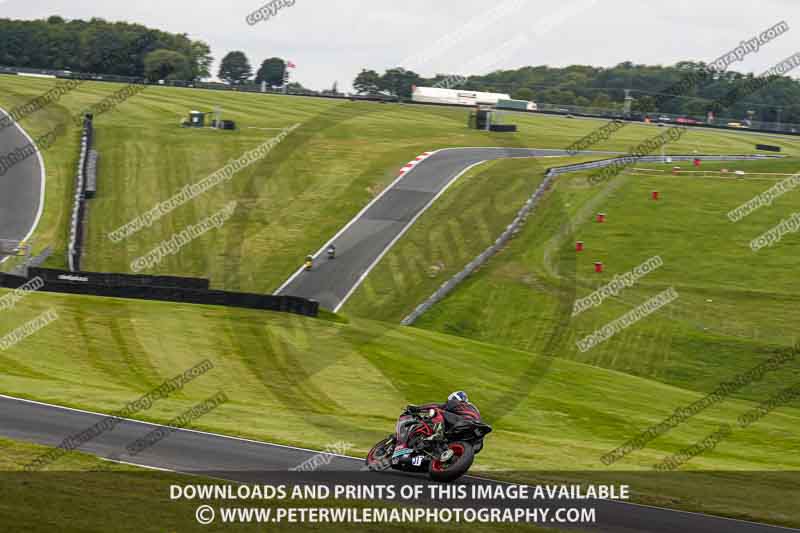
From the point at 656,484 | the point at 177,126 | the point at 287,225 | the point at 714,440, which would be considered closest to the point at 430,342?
the point at 714,440

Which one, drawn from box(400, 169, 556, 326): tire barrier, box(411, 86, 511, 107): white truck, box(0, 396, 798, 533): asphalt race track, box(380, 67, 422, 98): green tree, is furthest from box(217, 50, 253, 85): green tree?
box(0, 396, 798, 533): asphalt race track

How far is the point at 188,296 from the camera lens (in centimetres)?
3453

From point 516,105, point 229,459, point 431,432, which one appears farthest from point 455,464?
point 516,105

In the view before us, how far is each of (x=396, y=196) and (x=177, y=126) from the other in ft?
78.1

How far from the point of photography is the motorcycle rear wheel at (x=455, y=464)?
15.9 m

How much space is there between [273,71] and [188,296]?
116891 mm

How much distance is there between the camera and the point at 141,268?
1799 inches

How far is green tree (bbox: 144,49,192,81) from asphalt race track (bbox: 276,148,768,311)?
61.4 metres

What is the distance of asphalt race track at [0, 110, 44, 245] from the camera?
4944cm

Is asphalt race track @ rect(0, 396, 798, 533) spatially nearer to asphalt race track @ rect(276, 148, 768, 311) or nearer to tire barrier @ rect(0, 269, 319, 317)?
tire barrier @ rect(0, 269, 319, 317)

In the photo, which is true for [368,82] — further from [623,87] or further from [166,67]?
[623,87]

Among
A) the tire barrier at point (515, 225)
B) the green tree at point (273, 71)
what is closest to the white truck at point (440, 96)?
the tire barrier at point (515, 225)

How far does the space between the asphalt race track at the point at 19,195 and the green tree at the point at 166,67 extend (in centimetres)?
5504

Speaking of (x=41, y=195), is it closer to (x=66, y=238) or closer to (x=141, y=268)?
(x=66, y=238)
